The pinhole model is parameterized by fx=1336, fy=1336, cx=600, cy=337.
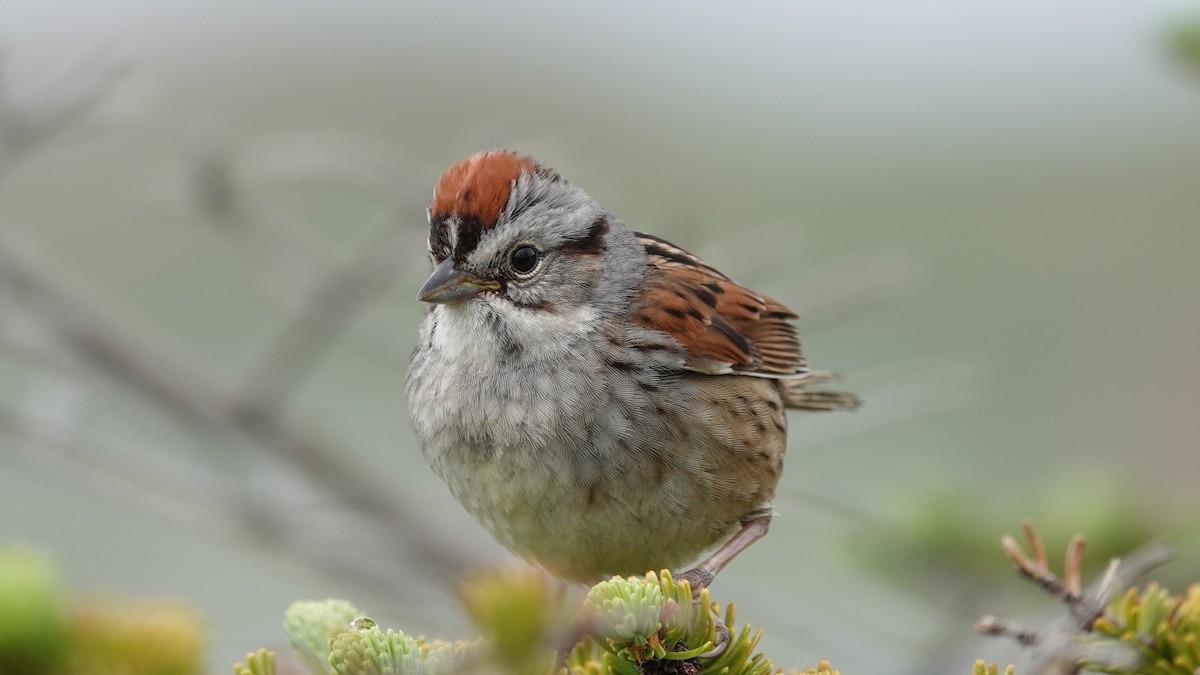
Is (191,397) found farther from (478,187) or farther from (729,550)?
(729,550)

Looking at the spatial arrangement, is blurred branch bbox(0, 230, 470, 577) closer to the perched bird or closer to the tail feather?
the perched bird

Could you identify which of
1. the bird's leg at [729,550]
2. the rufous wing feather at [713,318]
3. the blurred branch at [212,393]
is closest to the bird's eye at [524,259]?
the rufous wing feather at [713,318]

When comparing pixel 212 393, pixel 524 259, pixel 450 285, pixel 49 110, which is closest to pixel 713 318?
pixel 524 259

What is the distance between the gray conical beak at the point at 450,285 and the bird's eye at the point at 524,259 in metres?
0.07

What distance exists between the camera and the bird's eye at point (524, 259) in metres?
2.51

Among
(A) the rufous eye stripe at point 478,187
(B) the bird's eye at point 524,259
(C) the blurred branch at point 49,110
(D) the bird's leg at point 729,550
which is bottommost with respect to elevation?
(D) the bird's leg at point 729,550

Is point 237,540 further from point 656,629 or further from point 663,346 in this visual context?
point 656,629

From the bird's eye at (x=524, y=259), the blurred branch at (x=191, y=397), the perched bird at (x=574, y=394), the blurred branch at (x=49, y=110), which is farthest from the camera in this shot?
the blurred branch at (x=191, y=397)

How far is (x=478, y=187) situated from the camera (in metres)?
2.37

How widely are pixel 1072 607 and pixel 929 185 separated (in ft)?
43.4

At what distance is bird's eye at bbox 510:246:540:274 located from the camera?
2510 mm

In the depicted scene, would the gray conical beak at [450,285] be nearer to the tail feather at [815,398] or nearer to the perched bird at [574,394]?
the perched bird at [574,394]

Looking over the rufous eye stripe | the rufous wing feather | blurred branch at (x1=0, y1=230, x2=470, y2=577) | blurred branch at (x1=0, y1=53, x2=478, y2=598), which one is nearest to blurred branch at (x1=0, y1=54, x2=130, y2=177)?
blurred branch at (x1=0, y1=53, x2=478, y2=598)

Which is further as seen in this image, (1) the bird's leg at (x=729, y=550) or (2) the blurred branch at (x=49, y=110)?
(2) the blurred branch at (x=49, y=110)
